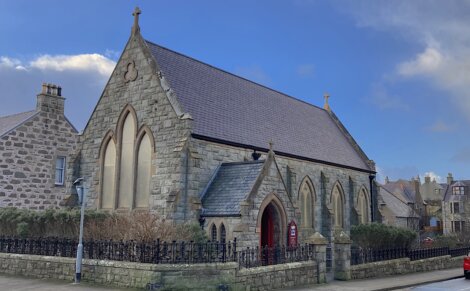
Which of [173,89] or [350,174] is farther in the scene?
[350,174]

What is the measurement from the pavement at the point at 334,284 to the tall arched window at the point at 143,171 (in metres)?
6.57

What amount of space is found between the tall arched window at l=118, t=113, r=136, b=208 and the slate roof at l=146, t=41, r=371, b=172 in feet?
9.90

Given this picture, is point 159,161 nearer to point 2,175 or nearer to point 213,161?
point 213,161

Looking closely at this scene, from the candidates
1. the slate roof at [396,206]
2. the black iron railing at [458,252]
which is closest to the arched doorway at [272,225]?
the black iron railing at [458,252]

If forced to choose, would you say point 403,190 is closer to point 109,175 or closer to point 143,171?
point 109,175

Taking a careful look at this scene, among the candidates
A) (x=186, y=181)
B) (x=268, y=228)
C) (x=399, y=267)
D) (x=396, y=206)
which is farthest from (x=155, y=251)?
(x=396, y=206)

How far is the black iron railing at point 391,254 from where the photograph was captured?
21.5 meters

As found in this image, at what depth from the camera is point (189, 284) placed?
46.1 ft

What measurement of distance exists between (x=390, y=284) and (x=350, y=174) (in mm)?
15709

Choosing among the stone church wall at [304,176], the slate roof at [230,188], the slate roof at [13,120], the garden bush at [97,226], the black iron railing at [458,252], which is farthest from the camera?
the black iron railing at [458,252]

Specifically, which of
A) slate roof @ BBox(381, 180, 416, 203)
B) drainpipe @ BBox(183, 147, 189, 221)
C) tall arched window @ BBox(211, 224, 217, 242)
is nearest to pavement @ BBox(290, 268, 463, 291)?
tall arched window @ BBox(211, 224, 217, 242)

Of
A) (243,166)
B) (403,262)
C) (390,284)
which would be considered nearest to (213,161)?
(243,166)

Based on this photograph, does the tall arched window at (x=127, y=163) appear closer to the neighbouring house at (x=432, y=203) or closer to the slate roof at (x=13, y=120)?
the slate roof at (x=13, y=120)

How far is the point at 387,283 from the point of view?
19281 millimetres
